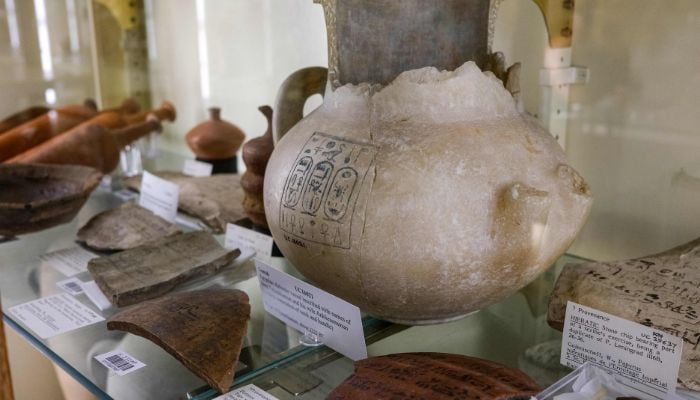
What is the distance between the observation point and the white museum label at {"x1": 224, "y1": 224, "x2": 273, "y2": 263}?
1.27m

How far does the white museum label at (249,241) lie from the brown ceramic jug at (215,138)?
0.49 m

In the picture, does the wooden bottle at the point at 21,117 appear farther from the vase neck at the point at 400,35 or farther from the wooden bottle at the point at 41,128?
the vase neck at the point at 400,35

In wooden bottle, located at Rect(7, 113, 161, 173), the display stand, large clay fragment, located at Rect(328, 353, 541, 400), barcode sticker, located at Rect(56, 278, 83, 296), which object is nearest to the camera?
the display stand

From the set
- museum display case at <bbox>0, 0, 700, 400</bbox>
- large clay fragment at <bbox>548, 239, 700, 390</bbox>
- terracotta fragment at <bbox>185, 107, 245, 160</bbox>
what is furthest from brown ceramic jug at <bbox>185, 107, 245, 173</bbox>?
large clay fragment at <bbox>548, 239, 700, 390</bbox>

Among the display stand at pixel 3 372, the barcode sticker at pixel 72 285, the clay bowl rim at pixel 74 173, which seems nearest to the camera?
the display stand at pixel 3 372

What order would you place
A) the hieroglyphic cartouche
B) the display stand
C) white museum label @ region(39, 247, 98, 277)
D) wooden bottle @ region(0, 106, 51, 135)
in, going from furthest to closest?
wooden bottle @ region(0, 106, 51, 135), white museum label @ region(39, 247, 98, 277), the hieroglyphic cartouche, the display stand

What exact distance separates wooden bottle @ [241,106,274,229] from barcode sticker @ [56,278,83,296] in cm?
34

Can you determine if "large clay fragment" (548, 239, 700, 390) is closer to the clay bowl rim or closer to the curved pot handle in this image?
the curved pot handle

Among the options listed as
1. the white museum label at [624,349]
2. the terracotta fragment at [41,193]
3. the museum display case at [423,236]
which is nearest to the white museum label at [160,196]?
the museum display case at [423,236]

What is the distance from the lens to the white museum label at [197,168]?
5.90 feet

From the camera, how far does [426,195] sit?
0.80 m

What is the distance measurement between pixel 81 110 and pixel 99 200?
16.2 inches

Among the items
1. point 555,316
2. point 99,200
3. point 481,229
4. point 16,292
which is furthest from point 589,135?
point 99,200

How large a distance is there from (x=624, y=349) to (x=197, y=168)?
129 cm
